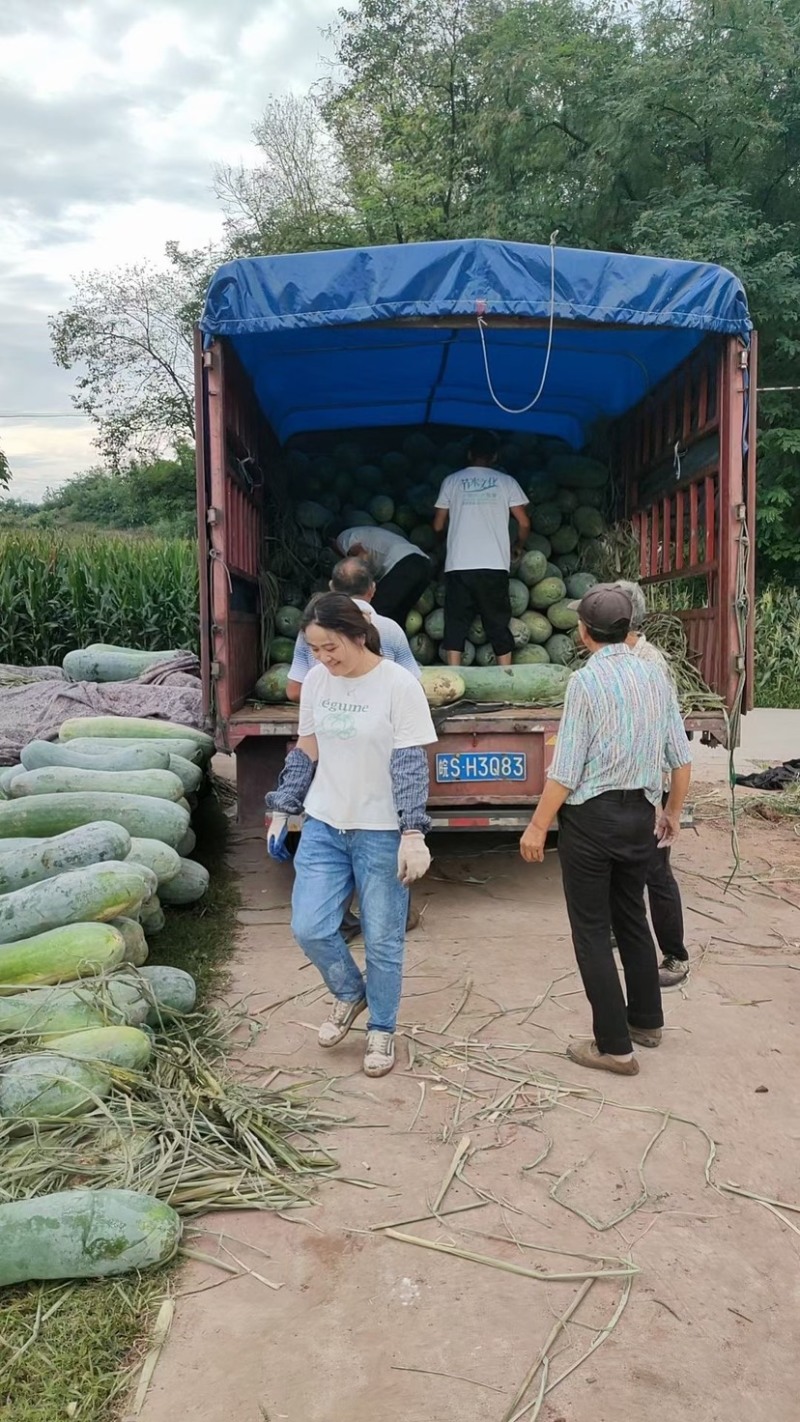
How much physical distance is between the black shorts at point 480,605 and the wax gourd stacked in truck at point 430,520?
0.56 ft

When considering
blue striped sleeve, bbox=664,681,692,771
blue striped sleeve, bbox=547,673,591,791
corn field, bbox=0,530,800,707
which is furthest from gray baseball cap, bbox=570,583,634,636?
corn field, bbox=0,530,800,707

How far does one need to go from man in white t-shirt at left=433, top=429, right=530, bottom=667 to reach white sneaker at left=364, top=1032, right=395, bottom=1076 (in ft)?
12.0

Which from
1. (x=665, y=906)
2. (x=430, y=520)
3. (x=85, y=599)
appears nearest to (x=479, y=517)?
(x=430, y=520)

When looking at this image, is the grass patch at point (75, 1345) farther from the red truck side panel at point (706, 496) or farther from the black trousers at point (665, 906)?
the red truck side panel at point (706, 496)

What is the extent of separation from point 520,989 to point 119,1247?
2.34m

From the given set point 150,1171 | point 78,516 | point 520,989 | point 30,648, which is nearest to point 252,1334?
point 150,1171

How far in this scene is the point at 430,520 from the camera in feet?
26.4

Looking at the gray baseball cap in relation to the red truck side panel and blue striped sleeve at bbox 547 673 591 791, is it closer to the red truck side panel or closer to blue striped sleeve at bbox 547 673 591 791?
blue striped sleeve at bbox 547 673 591 791

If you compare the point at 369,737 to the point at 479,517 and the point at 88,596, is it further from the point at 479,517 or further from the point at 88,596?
the point at 88,596

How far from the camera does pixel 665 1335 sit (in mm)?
2350

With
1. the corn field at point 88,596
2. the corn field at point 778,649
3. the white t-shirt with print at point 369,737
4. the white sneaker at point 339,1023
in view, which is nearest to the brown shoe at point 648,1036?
the white sneaker at point 339,1023

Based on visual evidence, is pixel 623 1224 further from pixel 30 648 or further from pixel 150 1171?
pixel 30 648

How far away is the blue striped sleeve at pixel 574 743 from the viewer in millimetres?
3447

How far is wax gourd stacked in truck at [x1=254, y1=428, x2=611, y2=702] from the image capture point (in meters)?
7.28
